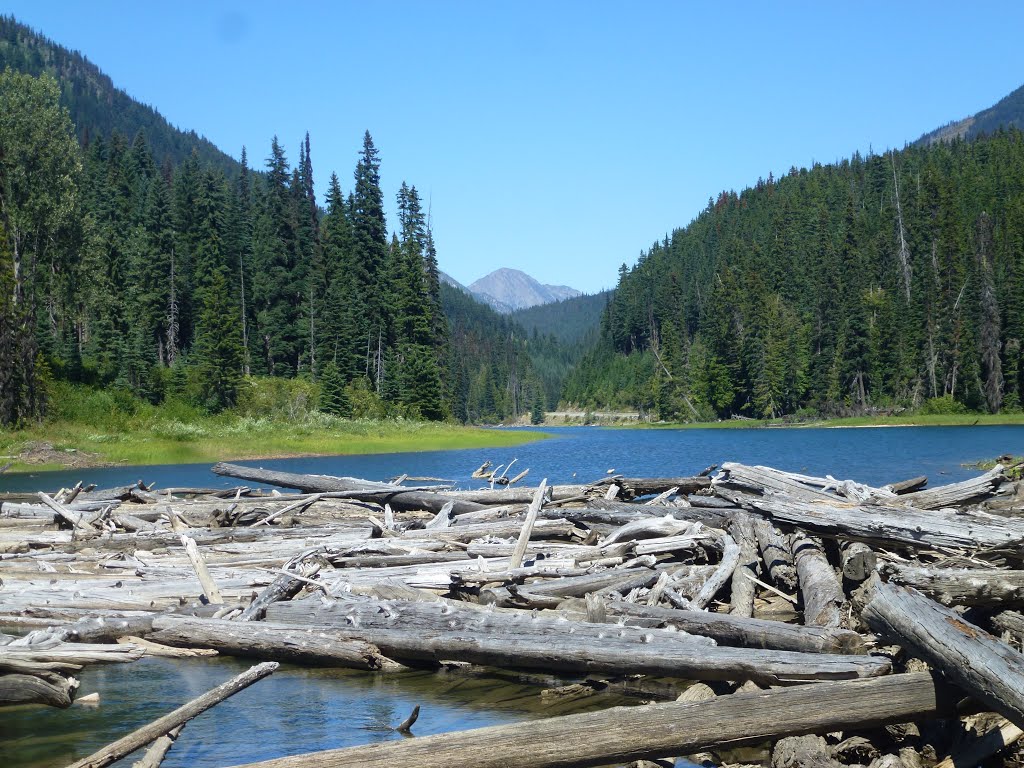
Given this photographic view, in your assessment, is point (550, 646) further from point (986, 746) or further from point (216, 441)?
point (216, 441)

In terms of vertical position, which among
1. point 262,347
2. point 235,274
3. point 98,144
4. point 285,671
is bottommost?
point 285,671

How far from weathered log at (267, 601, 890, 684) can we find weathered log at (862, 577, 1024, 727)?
1.95 ft

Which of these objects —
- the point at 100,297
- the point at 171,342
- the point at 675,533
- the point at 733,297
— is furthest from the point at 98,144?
the point at 675,533

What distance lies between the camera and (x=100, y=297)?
206 feet

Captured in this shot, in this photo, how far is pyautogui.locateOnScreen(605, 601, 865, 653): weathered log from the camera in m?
7.77

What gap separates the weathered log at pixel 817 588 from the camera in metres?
8.76

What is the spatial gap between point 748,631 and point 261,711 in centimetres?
484

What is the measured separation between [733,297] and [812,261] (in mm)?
21744

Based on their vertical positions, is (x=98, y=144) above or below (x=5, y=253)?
above

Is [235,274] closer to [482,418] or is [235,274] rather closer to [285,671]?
[285,671]

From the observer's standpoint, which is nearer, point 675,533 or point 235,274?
point 675,533

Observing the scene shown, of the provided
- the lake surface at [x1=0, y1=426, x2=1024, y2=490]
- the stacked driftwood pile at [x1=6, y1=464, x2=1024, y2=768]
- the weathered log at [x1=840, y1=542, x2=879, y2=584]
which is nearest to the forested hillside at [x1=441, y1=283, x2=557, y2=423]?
the lake surface at [x1=0, y1=426, x2=1024, y2=490]

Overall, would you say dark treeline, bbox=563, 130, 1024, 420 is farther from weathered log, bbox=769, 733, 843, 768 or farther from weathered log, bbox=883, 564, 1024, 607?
weathered log, bbox=769, 733, 843, 768

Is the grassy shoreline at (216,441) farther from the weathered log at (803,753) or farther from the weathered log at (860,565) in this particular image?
the weathered log at (803,753)
